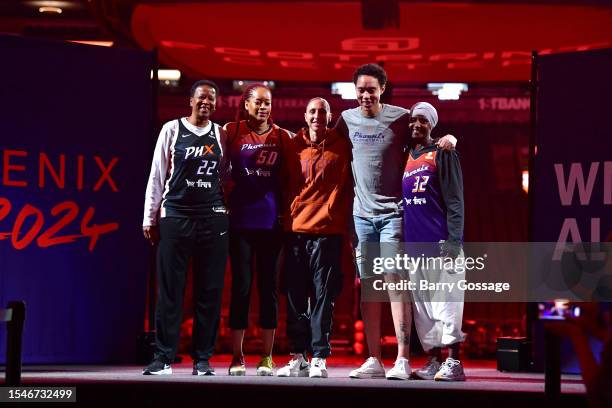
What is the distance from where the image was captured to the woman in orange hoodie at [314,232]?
5.53m

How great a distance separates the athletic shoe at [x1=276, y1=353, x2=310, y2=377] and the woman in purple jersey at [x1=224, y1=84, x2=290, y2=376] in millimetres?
121

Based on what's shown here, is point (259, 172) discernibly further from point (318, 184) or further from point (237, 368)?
point (237, 368)

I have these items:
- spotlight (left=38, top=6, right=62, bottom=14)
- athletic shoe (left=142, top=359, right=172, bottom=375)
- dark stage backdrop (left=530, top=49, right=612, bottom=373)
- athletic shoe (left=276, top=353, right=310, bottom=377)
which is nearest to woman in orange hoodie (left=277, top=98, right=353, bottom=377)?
athletic shoe (left=276, top=353, right=310, bottom=377)

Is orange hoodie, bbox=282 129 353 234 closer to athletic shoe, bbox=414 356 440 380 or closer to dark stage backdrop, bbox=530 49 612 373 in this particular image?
athletic shoe, bbox=414 356 440 380

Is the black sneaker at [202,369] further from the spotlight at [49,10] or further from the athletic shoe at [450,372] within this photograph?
the spotlight at [49,10]

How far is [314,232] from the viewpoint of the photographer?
18.2 feet

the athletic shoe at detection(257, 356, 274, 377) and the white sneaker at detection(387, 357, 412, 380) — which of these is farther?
the athletic shoe at detection(257, 356, 274, 377)

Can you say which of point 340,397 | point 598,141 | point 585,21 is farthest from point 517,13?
point 340,397

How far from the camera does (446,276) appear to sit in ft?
17.9

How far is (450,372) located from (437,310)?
1.17 ft

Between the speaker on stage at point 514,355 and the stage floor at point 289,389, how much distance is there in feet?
2.03

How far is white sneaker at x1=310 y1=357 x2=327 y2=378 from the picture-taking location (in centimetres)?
541

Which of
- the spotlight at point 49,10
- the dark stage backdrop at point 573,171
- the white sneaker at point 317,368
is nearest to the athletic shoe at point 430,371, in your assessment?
the white sneaker at point 317,368

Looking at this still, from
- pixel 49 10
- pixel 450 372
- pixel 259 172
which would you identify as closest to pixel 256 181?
pixel 259 172
